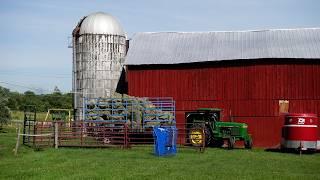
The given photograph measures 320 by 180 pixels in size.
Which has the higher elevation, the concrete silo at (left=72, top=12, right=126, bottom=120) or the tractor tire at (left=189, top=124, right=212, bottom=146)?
the concrete silo at (left=72, top=12, right=126, bottom=120)

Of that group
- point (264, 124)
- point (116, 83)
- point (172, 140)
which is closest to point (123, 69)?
point (116, 83)

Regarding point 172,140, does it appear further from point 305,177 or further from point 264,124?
point 264,124

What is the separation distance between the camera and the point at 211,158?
2044 cm

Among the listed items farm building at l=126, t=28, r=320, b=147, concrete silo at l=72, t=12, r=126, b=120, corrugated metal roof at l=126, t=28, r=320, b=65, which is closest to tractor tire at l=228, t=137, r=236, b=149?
farm building at l=126, t=28, r=320, b=147

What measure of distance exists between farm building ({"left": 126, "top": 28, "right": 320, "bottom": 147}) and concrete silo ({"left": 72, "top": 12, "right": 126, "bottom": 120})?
Answer: 3461 mm

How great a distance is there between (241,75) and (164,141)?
40.6 ft

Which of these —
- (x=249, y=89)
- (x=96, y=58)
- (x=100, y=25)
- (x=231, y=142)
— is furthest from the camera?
(x=100, y=25)

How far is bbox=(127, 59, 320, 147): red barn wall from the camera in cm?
3183

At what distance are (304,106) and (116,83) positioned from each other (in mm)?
14042

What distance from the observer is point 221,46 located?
114 feet

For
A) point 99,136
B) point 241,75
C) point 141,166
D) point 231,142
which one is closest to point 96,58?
point 241,75

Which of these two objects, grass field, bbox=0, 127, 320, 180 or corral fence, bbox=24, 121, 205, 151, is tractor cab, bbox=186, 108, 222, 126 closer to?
corral fence, bbox=24, 121, 205, 151

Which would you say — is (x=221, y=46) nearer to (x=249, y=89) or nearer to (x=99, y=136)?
(x=249, y=89)

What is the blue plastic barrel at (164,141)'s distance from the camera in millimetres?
21672
